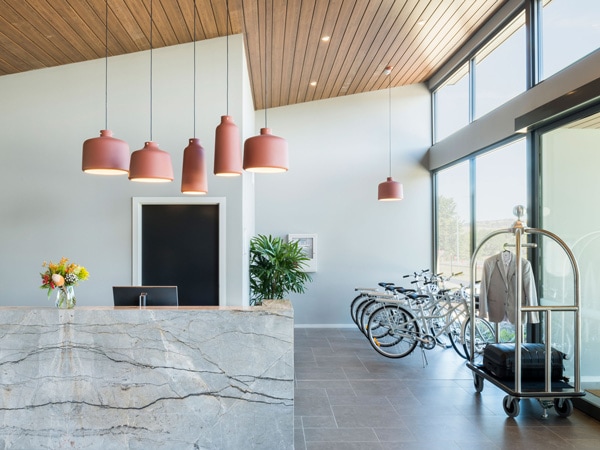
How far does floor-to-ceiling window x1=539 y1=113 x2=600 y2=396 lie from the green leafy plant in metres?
3.09

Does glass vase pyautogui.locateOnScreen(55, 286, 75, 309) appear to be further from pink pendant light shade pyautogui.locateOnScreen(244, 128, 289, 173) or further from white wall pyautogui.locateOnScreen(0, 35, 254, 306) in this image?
white wall pyautogui.locateOnScreen(0, 35, 254, 306)

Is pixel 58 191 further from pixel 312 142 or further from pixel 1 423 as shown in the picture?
pixel 312 142

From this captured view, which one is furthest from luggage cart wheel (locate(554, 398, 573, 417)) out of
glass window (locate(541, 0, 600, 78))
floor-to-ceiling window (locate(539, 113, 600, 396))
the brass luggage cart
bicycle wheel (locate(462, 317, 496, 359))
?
glass window (locate(541, 0, 600, 78))

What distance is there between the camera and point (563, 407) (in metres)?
3.75

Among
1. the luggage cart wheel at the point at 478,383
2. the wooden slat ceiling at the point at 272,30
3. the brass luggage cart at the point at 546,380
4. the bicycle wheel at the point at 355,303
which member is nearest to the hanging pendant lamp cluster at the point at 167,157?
the wooden slat ceiling at the point at 272,30

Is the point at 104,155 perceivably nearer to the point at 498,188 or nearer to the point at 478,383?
the point at 478,383

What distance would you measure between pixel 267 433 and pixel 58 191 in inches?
139

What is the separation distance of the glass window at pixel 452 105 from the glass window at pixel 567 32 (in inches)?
72.7

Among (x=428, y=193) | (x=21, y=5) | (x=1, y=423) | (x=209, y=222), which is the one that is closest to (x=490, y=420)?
(x=209, y=222)

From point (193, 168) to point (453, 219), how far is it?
4774 mm

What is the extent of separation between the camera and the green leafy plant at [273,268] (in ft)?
20.1

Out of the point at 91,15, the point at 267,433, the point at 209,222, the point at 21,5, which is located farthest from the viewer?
the point at 209,222

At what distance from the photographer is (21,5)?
3.62m

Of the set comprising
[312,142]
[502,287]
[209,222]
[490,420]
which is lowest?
[490,420]
